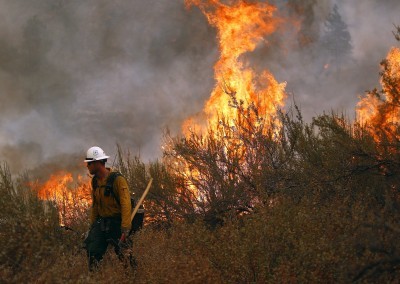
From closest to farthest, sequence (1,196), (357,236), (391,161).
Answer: (357,236) < (391,161) < (1,196)

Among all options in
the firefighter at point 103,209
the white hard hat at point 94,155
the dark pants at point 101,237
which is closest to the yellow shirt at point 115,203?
the firefighter at point 103,209

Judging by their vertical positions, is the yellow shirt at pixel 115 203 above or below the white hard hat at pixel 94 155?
below

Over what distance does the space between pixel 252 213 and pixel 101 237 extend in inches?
88.9

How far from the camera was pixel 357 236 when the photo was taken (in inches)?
245

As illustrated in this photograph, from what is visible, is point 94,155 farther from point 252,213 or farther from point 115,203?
point 252,213

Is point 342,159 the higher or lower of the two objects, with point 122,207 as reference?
higher

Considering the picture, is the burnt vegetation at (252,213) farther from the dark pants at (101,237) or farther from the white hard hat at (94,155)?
the white hard hat at (94,155)

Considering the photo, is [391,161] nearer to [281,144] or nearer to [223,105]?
[281,144]

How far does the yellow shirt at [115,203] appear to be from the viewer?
6.48 metres

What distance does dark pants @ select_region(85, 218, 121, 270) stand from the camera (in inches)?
264

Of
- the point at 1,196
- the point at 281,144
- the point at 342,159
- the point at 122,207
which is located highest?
the point at 281,144

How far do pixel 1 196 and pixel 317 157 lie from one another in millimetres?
6339

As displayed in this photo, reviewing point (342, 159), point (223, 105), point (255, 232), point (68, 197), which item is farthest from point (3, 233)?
point (223, 105)

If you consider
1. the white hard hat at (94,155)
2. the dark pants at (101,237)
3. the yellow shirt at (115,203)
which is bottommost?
the dark pants at (101,237)
